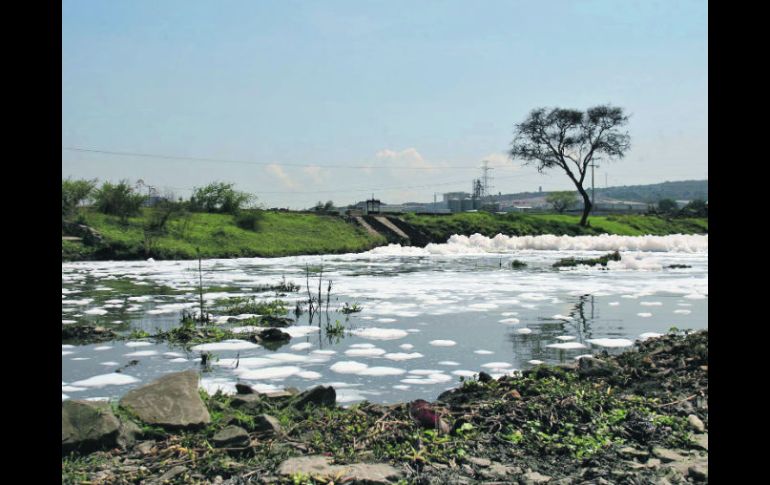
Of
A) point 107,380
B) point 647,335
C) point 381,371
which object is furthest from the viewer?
point 647,335

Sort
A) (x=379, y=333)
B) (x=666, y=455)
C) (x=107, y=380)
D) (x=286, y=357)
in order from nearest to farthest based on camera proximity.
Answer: (x=666, y=455) → (x=107, y=380) → (x=286, y=357) → (x=379, y=333)

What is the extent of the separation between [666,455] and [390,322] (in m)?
6.48

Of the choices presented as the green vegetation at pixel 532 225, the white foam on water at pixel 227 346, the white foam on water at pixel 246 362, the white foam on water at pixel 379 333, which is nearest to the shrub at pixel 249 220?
the green vegetation at pixel 532 225

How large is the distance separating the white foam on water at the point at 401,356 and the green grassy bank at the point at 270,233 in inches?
849

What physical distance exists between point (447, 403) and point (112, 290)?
12562 mm

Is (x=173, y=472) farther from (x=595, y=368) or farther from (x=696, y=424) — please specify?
(x=595, y=368)

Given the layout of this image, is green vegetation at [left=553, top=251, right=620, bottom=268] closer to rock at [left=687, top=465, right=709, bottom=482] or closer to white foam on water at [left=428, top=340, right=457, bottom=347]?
white foam on water at [left=428, top=340, right=457, bottom=347]

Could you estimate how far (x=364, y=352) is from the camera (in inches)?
312

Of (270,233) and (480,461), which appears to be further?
(270,233)

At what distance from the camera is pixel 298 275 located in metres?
20.1

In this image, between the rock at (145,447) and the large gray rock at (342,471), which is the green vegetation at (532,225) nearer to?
the rock at (145,447)

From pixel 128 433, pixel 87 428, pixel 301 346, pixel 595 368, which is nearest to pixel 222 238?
pixel 301 346

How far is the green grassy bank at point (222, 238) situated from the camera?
27375 mm

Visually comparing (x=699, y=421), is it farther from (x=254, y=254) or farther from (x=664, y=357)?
(x=254, y=254)
